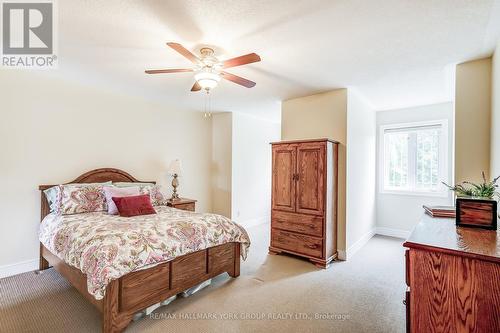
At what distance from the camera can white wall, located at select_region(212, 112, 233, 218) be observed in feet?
17.2

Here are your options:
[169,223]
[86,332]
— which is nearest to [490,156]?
[169,223]

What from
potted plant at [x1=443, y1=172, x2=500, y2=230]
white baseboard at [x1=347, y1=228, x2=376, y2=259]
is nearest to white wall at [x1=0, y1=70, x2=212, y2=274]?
white baseboard at [x1=347, y1=228, x2=376, y2=259]

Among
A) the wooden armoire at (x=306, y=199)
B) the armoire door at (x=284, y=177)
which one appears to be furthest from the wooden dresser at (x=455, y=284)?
the armoire door at (x=284, y=177)

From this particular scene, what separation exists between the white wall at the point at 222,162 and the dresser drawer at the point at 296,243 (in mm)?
1595

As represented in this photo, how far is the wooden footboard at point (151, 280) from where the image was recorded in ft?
6.32

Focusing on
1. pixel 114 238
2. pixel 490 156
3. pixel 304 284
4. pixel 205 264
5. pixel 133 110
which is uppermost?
pixel 133 110

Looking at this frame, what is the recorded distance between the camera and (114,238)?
2057 millimetres

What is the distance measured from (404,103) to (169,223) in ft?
14.3

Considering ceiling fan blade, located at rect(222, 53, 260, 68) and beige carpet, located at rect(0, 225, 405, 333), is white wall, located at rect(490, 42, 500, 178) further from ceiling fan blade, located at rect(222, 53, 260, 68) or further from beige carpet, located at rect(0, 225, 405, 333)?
ceiling fan blade, located at rect(222, 53, 260, 68)

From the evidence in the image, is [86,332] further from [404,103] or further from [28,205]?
[404,103]

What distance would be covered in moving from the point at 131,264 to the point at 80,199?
1.70 m

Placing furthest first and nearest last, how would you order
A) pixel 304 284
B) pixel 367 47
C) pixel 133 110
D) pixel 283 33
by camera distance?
pixel 133 110 < pixel 304 284 < pixel 367 47 < pixel 283 33

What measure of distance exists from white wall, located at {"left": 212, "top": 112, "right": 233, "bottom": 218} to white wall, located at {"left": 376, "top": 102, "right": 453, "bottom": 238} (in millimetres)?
3016

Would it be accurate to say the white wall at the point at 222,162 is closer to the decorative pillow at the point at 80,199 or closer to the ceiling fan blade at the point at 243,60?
the decorative pillow at the point at 80,199
